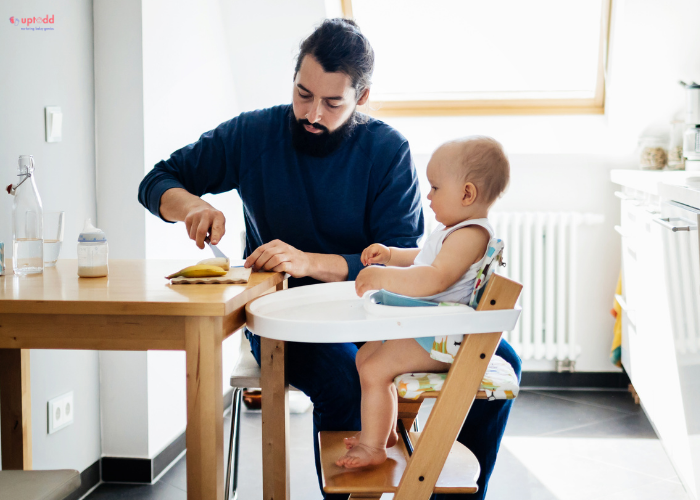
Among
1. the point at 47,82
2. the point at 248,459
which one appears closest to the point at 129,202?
the point at 47,82

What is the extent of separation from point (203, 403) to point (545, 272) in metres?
2.43

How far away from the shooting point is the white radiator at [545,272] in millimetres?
3127

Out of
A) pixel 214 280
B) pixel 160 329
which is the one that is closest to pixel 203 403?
pixel 160 329

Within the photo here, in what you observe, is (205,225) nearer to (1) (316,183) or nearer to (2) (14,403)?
(1) (316,183)

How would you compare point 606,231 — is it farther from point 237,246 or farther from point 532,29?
point 237,246

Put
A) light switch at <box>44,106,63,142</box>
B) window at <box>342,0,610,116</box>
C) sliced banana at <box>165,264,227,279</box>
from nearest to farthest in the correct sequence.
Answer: sliced banana at <box>165,264,227,279</box>
light switch at <box>44,106,63,142</box>
window at <box>342,0,610,116</box>

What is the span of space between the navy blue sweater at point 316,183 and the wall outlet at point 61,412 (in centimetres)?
71

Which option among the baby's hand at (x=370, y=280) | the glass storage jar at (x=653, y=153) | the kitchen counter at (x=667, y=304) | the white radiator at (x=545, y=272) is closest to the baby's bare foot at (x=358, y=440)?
the baby's hand at (x=370, y=280)

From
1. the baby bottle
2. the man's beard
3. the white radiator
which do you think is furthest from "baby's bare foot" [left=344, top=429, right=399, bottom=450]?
the white radiator

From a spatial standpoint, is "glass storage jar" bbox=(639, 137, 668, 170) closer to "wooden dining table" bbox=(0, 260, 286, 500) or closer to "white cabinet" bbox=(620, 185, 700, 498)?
"white cabinet" bbox=(620, 185, 700, 498)

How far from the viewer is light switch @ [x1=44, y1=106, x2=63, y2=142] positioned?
188 centimetres

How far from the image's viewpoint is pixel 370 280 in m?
1.19

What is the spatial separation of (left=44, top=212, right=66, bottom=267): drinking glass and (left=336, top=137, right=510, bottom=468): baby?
29.5 inches

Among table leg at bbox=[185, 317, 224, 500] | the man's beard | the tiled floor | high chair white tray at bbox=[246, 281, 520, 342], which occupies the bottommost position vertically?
the tiled floor
